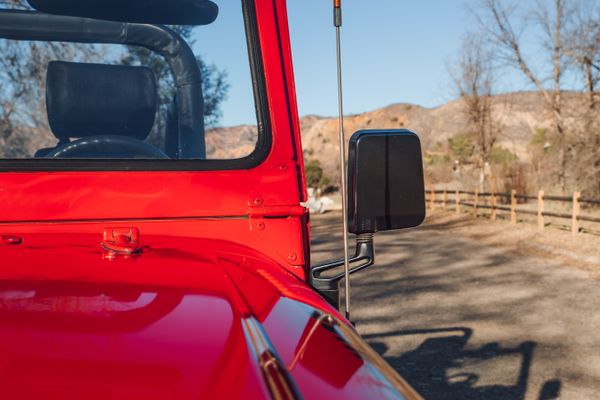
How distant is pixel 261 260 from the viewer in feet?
6.51

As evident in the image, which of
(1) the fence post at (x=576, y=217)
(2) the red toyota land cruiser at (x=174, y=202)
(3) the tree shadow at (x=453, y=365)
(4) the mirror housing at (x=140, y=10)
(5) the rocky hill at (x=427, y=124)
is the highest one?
(5) the rocky hill at (x=427, y=124)

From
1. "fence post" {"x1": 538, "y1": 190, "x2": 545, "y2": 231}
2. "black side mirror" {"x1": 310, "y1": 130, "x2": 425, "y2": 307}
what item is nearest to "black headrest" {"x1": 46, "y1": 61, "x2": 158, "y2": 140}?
"black side mirror" {"x1": 310, "y1": 130, "x2": 425, "y2": 307}

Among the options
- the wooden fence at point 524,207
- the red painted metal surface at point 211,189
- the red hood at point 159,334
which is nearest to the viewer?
the red hood at point 159,334

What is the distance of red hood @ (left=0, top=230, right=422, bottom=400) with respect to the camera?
97 cm

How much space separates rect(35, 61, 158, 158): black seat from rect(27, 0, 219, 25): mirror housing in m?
0.15

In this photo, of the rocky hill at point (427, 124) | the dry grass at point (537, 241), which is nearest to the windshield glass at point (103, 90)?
the dry grass at point (537, 241)

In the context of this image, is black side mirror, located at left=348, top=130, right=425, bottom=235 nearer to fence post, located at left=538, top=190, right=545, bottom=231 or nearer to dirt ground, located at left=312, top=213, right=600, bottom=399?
dirt ground, located at left=312, top=213, right=600, bottom=399

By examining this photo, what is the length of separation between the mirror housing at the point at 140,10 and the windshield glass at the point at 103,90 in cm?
2

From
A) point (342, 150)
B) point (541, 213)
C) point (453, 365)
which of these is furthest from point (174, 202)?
point (541, 213)

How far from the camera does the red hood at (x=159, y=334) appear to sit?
38.3 inches

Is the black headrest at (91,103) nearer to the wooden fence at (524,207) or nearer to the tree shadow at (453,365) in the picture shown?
the tree shadow at (453,365)

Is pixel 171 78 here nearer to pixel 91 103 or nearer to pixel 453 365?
pixel 91 103

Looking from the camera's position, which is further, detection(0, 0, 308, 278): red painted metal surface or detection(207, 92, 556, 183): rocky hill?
detection(207, 92, 556, 183): rocky hill

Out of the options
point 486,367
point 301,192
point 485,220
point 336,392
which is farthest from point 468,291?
point 485,220
